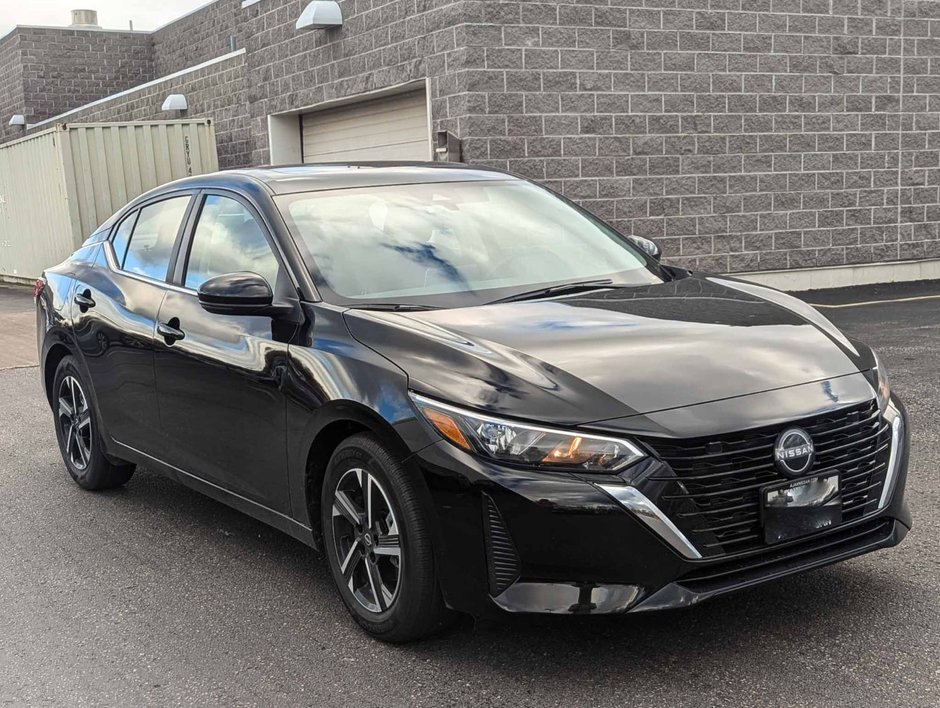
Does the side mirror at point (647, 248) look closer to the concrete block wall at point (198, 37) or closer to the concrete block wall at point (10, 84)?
the concrete block wall at point (198, 37)

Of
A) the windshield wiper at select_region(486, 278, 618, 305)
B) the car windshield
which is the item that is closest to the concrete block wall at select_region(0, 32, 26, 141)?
the car windshield

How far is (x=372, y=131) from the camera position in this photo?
1481 centimetres

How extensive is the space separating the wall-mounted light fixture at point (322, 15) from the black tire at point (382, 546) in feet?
37.3

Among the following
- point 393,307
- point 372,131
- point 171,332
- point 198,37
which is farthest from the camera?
point 198,37

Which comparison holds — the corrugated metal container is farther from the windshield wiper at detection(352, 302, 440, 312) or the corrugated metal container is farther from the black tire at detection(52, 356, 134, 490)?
the windshield wiper at detection(352, 302, 440, 312)

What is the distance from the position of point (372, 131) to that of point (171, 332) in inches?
405

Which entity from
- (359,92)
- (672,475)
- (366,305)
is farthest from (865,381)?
(359,92)

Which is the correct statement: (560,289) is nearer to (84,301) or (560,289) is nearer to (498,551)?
(498,551)

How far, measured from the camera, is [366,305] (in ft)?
13.6

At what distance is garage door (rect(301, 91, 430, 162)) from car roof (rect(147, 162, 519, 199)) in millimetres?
8003

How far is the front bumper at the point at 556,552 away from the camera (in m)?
3.28

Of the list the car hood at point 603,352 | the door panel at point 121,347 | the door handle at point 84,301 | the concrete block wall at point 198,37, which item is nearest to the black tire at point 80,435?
the door panel at point 121,347

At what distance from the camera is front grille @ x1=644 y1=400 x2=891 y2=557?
10.8ft

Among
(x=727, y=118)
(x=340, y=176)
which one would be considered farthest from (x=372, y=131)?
(x=340, y=176)
